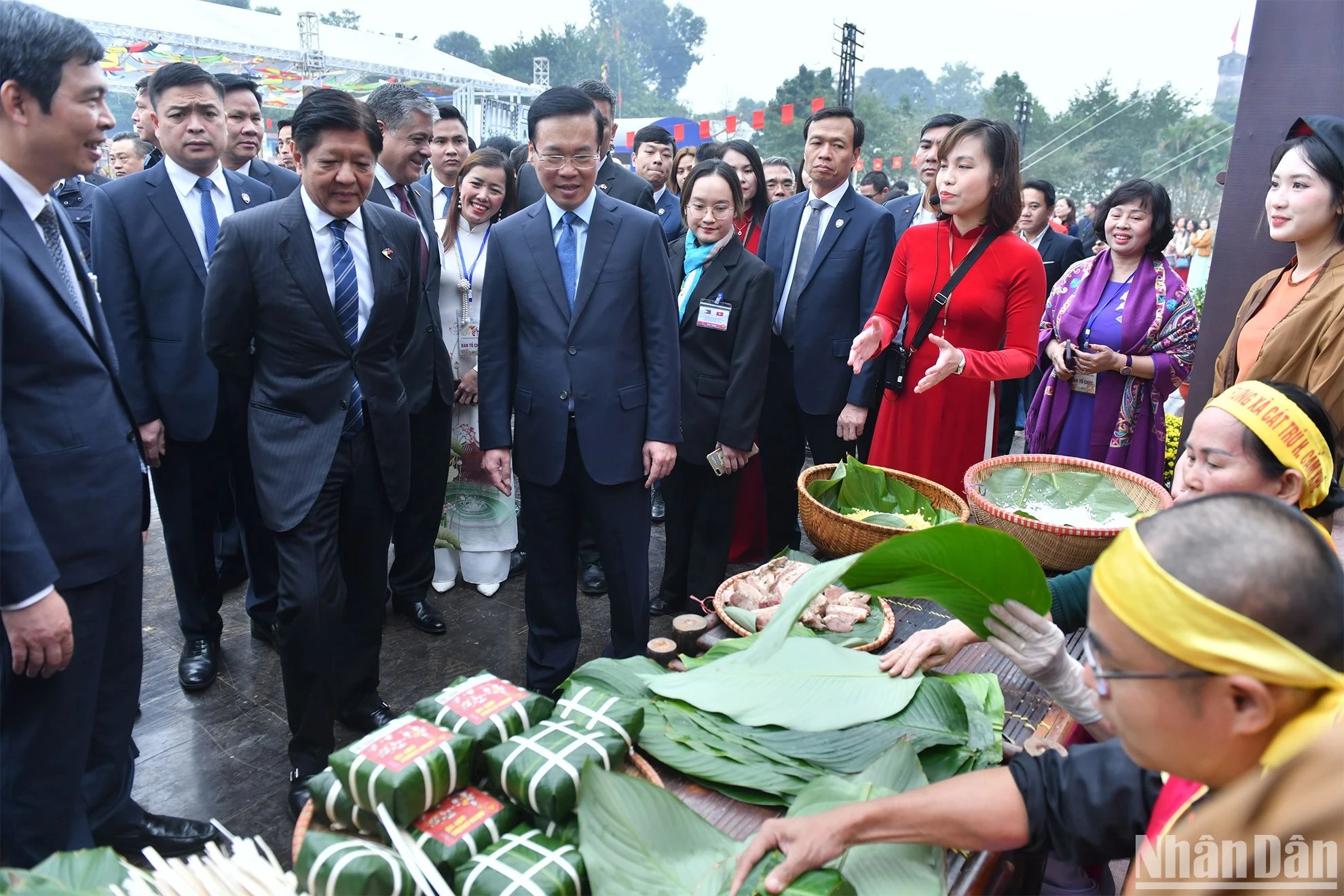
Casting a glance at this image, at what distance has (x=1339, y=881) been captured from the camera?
2.34ft

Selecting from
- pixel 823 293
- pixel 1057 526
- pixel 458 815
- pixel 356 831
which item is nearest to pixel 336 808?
pixel 356 831

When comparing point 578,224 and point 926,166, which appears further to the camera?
point 926,166

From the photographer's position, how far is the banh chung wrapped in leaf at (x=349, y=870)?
3.54 feet

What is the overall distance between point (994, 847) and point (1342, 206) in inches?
86.6

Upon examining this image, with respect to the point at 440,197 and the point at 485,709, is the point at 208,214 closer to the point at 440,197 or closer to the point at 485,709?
the point at 440,197

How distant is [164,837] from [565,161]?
2033 millimetres

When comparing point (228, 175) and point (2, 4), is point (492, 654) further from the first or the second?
point (2, 4)

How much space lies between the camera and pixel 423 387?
308 cm

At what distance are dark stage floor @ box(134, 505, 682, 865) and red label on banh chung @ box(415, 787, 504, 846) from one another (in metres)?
1.16

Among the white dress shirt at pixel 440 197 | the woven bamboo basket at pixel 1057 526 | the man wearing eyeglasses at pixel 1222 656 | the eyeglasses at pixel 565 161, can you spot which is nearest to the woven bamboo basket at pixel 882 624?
the woven bamboo basket at pixel 1057 526

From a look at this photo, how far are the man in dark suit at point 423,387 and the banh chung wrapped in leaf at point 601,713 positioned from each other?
188 centimetres

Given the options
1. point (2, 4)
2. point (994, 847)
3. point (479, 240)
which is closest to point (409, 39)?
point (479, 240)

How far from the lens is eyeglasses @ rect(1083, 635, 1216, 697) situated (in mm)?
872

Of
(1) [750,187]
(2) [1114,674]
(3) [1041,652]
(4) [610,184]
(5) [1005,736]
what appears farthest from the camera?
(1) [750,187]
